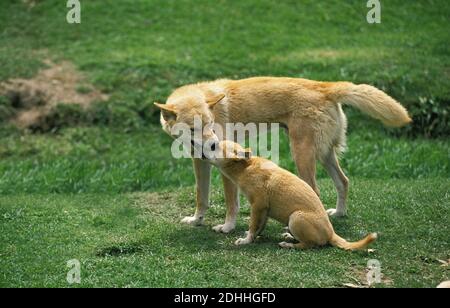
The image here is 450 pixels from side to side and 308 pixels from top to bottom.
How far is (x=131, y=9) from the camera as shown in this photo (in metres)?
17.7

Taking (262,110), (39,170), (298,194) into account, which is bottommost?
(39,170)

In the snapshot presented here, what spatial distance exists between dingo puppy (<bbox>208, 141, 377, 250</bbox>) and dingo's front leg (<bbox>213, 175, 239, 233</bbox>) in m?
0.39

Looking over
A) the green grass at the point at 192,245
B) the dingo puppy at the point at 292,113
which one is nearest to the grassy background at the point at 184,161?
the green grass at the point at 192,245

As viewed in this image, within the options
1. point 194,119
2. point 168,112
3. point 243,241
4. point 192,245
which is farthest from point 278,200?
point 168,112

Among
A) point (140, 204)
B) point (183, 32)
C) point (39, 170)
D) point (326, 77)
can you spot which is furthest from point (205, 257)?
point (183, 32)

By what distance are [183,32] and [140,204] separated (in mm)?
7617

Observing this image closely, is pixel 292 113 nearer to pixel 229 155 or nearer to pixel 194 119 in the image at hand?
pixel 229 155

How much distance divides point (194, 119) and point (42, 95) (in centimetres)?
694

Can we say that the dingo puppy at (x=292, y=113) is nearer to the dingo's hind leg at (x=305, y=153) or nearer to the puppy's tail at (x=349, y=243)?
the dingo's hind leg at (x=305, y=153)

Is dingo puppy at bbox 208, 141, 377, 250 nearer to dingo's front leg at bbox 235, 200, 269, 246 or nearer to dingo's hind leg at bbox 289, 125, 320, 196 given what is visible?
dingo's front leg at bbox 235, 200, 269, 246

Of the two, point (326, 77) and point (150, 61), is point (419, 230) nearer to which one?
point (326, 77)

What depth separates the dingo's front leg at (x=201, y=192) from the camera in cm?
888

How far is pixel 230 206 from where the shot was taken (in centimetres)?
851

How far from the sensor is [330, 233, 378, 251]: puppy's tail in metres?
7.18
